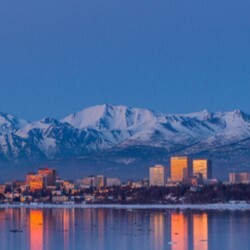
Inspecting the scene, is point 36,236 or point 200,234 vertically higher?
point 200,234

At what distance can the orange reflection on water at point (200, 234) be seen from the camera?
41.8 metres

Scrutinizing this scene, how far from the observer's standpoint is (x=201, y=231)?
49.6 m

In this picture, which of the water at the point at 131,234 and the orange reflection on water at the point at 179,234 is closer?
the orange reflection on water at the point at 179,234

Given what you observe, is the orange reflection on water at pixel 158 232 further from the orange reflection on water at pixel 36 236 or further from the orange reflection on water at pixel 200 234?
the orange reflection on water at pixel 36 236

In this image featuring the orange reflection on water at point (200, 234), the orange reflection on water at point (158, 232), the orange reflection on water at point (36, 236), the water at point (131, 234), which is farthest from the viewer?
the orange reflection on water at point (158, 232)

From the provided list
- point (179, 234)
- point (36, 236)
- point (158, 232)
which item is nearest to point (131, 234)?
point (158, 232)

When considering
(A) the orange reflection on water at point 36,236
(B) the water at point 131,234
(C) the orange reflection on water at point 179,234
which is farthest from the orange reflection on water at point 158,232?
(A) the orange reflection on water at point 36,236

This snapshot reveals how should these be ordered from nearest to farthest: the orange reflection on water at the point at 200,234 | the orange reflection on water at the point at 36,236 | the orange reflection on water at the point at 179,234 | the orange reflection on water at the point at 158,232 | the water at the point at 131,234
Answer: the orange reflection on water at the point at 200,234, the orange reflection on water at the point at 179,234, the water at the point at 131,234, the orange reflection on water at the point at 36,236, the orange reflection on water at the point at 158,232

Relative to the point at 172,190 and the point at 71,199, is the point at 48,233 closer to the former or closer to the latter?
the point at 172,190

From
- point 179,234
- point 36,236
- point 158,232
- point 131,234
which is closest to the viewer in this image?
point 179,234

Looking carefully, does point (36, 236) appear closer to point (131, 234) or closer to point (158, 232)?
point (131, 234)

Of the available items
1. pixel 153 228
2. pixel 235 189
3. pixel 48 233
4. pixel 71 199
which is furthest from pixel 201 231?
pixel 71 199

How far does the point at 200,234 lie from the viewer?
4762 centimetres

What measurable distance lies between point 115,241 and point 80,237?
289cm
